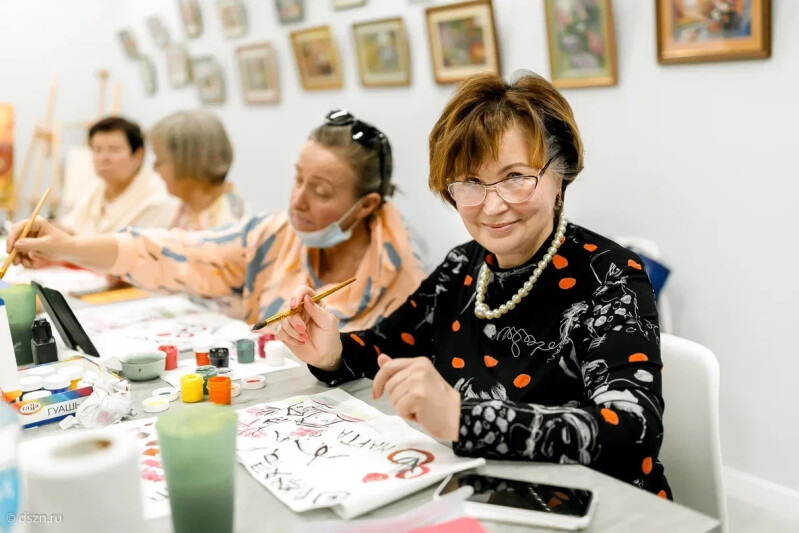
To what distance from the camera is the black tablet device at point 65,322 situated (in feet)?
5.57

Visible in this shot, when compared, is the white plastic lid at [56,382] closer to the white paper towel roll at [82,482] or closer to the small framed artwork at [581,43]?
the white paper towel roll at [82,482]

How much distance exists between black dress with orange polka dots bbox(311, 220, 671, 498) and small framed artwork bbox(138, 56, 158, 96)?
4.55 meters

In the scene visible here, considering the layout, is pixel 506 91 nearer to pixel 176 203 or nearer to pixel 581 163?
pixel 581 163

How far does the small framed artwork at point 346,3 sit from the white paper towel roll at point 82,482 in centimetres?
297

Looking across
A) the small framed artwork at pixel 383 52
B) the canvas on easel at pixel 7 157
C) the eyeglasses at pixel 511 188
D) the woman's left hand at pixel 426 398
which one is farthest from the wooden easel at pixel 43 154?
the woman's left hand at pixel 426 398

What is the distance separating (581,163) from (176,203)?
7.98 feet

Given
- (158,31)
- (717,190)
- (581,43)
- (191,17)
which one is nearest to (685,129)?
(717,190)

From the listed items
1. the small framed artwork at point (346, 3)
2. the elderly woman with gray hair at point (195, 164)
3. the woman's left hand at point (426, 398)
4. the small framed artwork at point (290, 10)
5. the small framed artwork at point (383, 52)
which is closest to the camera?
the woman's left hand at point (426, 398)

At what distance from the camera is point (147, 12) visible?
17.9ft

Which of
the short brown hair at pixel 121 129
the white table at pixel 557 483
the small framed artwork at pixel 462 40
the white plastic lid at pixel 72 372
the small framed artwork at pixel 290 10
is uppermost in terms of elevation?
the small framed artwork at pixel 290 10

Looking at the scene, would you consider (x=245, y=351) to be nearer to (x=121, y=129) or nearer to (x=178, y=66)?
(x=121, y=129)

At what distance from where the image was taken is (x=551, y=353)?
133 centimetres

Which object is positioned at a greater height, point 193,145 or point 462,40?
point 462,40

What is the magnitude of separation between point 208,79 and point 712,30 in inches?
133
